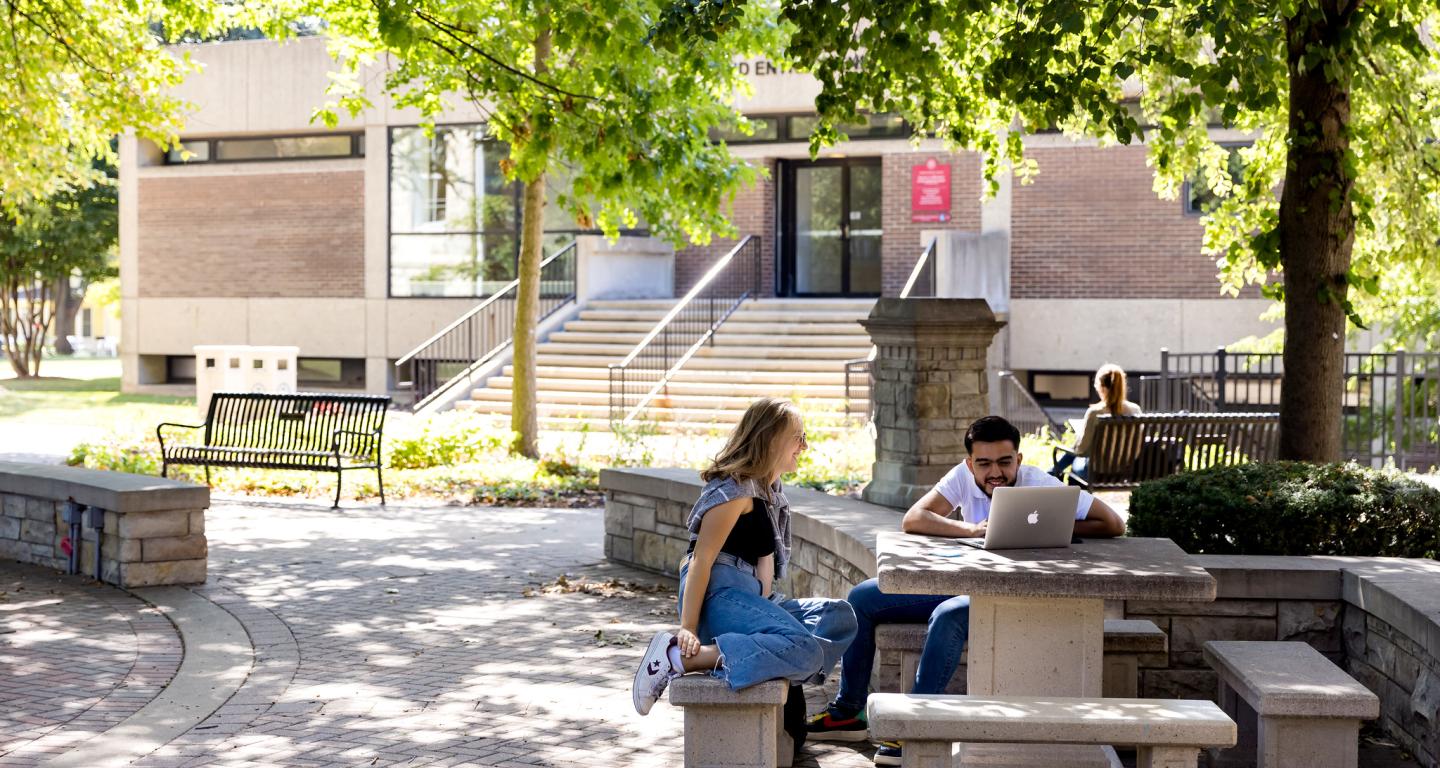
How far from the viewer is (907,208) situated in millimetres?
25250

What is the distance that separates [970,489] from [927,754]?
1.67 m

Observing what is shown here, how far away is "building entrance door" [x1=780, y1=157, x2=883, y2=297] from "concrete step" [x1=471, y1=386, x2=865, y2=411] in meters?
5.60

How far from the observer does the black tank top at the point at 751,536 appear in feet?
18.9

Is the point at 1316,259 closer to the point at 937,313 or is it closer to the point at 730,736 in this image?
the point at 937,313

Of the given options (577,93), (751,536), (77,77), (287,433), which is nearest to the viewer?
(751,536)

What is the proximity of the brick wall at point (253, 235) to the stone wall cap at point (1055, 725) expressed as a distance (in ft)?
81.1

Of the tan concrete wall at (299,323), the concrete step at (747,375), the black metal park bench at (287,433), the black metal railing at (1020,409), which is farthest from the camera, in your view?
the tan concrete wall at (299,323)

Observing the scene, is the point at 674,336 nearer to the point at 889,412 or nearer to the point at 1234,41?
the point at 889,412

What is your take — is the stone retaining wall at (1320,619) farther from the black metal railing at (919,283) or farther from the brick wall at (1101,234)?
the brick wall at (1101,234)

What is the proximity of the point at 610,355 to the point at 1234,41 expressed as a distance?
53.5ft

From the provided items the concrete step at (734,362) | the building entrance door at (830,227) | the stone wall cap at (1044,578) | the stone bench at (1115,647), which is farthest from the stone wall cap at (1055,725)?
the building entrance door at (830,227)

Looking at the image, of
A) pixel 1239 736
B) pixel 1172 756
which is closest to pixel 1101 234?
pixel 1239 736

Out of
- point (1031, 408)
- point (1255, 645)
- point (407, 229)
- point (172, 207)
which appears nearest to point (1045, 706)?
point (1255, 645)

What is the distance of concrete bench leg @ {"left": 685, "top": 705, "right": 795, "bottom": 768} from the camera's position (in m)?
5.33
